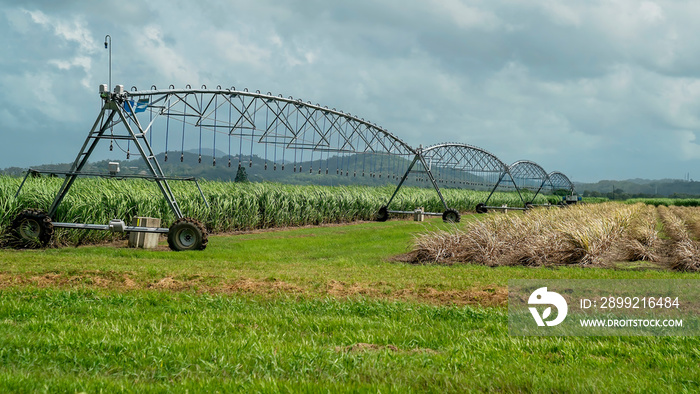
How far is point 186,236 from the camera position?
1580cm

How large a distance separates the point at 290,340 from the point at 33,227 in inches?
507

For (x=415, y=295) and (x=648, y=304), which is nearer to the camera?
(x=648, y=304)

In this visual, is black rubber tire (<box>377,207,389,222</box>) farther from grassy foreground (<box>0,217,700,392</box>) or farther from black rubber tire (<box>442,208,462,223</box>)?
grassy foreground (<box>0,217,700,392</box>)

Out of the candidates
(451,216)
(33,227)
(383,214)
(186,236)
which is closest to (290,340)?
(186,236)

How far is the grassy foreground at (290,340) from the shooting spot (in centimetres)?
432

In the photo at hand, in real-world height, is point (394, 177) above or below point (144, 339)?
above

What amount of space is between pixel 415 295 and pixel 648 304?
3.36m

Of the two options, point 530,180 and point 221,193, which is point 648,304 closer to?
point 221,193

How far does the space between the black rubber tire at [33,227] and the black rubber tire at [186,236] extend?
131 inches

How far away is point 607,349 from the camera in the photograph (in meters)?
5.56

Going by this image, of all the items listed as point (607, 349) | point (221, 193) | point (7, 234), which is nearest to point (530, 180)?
point (221, 193)

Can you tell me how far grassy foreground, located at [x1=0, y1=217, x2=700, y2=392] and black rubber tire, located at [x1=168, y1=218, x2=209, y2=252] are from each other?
469 cm

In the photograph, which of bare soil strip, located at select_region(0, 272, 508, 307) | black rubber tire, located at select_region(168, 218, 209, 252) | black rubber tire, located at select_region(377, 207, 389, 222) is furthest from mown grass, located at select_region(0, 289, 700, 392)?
black rubber tire, located at select_region(377, 207, 389, 222)

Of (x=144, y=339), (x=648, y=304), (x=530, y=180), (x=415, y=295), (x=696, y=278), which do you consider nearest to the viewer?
(x=144, y=339)
